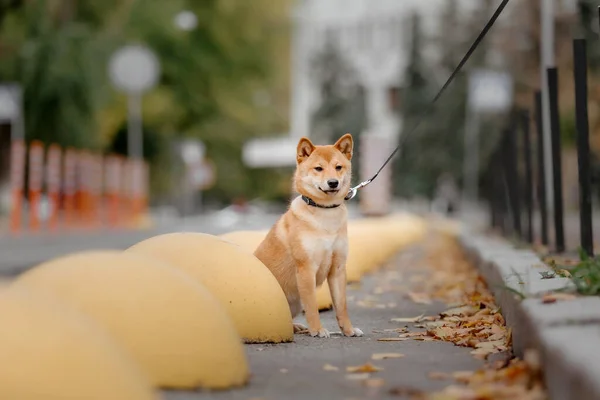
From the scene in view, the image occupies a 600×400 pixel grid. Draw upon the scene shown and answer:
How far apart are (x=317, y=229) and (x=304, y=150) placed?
0.51 meters

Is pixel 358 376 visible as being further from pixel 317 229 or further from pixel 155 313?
pixel 317 229

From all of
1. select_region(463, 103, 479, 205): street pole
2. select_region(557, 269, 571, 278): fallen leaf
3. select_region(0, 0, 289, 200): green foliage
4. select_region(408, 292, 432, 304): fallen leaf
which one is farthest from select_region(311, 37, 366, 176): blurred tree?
select_region(557, 269, 571, 278): fallen leaf

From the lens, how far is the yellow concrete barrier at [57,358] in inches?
161

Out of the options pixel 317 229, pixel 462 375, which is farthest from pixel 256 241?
pixel 462 375

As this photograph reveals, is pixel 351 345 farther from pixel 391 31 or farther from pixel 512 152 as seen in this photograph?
pixel 391 31

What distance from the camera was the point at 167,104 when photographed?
154ft

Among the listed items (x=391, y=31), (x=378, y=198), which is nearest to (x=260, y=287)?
(x=378, y=198)

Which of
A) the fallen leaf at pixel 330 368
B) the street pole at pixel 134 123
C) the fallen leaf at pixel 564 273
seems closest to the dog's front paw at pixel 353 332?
the fallen leaf at pixel 564 273

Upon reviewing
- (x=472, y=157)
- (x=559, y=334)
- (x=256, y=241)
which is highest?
(x=472, y=157)

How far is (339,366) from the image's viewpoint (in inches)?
247

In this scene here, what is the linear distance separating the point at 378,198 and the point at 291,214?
23081mm

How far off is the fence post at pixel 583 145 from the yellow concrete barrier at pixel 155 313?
19.1ft

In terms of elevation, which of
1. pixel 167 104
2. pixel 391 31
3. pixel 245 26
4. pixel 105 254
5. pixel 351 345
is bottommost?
pixel 351 345

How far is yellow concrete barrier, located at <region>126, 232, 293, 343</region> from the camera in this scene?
284 inches
